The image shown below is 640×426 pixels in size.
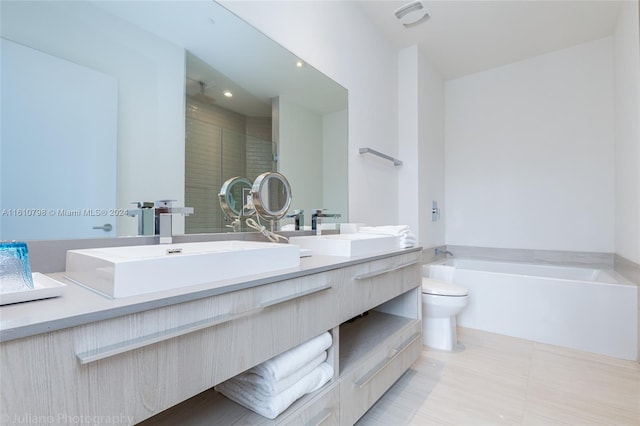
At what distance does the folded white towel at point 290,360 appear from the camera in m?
0.88

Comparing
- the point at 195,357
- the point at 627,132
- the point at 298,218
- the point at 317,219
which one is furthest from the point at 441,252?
the point at 195,357

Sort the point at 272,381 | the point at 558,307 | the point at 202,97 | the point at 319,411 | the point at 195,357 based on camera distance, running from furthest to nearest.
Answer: the point at 558,307, the point at 202,97, the point at 319,411, the point at 272,381, the point at 195,357

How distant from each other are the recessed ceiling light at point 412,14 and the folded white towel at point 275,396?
8.27ft

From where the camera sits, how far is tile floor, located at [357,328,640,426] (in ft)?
4.59

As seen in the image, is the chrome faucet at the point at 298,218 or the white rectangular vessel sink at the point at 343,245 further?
the chrome faucet at the point at 298,218

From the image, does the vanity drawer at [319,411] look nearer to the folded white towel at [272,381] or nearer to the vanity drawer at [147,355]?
the folded white towel at [272,381]

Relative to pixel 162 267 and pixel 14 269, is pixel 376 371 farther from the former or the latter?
pixel 14 269

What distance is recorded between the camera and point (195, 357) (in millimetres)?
639

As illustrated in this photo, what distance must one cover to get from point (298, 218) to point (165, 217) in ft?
2.56

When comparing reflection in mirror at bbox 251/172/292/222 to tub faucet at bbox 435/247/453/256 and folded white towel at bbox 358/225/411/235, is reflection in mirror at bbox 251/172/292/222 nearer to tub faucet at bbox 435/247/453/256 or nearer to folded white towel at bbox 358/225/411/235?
folded white towel at bbox 358/225/411/235

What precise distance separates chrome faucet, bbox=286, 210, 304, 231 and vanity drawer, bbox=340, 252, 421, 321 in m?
0.56

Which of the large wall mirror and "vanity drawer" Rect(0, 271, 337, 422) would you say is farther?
the large wall mirror

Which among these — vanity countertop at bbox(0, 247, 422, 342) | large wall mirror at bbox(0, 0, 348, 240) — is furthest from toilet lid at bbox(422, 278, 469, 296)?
vanity countertop at bbox(0, 247, 422, 342)

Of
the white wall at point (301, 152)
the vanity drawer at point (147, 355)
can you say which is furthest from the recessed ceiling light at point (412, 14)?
the vanity drawer at point (147, 355)
